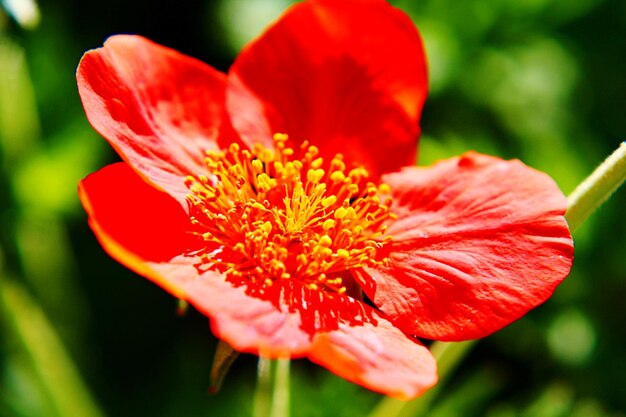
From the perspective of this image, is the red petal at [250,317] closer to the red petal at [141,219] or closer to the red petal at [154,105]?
the red petal at [141,219]

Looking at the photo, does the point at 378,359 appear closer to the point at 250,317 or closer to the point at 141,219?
the point at 250,317

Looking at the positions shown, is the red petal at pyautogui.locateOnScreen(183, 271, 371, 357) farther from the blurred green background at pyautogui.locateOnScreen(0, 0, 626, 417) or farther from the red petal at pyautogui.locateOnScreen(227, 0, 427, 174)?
the blurred green background at pyautogui.locateOnScreen(0, 0, 626, 417)

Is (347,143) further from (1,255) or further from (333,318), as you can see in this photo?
(1,255)

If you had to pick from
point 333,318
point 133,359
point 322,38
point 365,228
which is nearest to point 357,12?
point 322,38

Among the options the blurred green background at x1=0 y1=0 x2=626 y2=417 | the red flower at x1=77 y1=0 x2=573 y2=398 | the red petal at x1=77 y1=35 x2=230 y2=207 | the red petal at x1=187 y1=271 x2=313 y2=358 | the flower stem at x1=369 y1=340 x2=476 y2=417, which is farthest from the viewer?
the blurred green background at x1=0 y1=0 x2=626 y2=417

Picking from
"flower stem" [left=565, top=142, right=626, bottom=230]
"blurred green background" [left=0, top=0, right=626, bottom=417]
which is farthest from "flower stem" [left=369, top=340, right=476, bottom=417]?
"flower stem" [left=565, top=142, right=626, bottom=230]

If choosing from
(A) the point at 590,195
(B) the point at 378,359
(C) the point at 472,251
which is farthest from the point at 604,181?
(B) the point at 378,359
